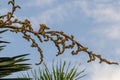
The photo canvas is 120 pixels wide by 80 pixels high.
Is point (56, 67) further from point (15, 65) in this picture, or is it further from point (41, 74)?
point (15, 65)

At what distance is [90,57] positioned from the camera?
3.20 metres

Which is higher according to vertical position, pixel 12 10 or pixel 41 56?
pixel 12 10

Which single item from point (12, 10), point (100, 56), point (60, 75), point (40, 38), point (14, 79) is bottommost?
point (60, 75)

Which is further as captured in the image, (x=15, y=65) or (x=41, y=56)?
(x=15, y=65)

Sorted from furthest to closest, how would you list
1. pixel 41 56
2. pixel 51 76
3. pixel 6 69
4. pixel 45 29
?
1. pixel 51 76
2. pixel 6 69
3. pixel 41 56
4. pixel 45 29

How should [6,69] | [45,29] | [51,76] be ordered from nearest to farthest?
[45,29], [6,69], [51,76]

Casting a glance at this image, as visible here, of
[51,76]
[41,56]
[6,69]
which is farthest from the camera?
[51,76]

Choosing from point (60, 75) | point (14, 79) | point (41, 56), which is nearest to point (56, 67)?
point (60, 75)

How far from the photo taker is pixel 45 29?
121 inches

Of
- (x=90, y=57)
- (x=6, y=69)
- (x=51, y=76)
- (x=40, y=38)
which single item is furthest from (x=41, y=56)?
(x=51, y=76)

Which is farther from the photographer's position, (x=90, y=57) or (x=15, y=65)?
(x=15, y=65)

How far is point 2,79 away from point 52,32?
5.60 feet

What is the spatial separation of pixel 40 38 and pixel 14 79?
1670mm

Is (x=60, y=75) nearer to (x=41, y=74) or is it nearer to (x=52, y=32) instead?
(x=41, y=74)
